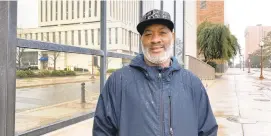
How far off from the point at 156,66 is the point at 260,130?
5.06 metres

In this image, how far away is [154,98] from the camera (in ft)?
5.64

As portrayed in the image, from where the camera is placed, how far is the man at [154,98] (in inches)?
67.3

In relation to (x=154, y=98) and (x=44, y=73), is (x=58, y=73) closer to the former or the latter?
(x=44, y=73)

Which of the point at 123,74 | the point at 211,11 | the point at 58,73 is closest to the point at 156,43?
the point at 123,74

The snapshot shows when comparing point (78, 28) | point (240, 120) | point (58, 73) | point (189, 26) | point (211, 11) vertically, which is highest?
point (211, 11)

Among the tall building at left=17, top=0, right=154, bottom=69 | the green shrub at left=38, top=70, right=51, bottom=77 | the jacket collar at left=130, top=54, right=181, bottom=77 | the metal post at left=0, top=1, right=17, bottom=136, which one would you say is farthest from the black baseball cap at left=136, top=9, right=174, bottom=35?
the green shrub at left=38, top=70, right=51, bottom=77

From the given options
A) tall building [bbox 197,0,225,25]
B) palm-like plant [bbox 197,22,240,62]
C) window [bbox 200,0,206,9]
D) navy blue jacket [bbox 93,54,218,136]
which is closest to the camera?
navy blue jacket [bbox 93,54,218,136]

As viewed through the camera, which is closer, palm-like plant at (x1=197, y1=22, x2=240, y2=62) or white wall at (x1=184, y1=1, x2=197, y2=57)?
white wall at (x1=184, y1=1, x2=197, y2=57)

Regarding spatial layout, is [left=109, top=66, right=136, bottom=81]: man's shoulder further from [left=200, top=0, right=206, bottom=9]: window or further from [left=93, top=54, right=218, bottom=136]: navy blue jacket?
[left=200, top=0, right=206, bottom=9]: window

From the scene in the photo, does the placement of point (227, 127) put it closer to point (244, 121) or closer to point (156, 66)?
point (244, 121)

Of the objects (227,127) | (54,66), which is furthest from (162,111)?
(227,127)

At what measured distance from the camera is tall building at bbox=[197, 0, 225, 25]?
180 feet

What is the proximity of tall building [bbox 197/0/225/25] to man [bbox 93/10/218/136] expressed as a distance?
53.9 meters

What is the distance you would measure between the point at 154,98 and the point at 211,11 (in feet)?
189
